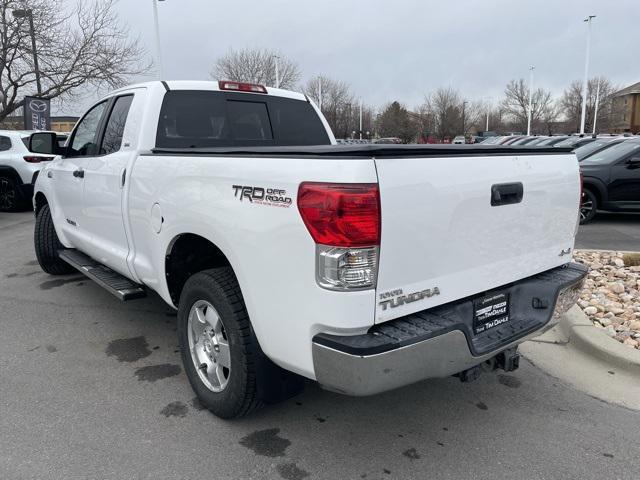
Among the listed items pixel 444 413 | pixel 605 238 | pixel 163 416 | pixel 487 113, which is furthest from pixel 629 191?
pixel 487 113

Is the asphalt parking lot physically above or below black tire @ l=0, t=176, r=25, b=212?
below

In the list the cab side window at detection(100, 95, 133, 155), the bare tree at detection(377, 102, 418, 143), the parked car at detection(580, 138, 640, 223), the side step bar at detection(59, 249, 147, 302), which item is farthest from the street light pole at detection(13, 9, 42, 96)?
the bare tree at detection(377, 102, 418, 143)

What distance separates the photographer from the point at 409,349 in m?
2.18

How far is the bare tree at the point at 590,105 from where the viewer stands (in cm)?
6931

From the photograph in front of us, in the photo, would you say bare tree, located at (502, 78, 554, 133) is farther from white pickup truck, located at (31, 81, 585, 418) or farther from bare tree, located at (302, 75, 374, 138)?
white pickup truck, located at (31, 81, 585, 418)

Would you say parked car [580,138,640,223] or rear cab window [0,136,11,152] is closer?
parked car [580,138,640,223]

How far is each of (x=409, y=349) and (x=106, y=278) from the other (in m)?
2.93

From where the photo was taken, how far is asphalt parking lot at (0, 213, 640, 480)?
263 centimetres

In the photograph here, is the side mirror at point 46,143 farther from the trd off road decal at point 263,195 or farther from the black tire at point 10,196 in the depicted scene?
the black tire at point 10,196

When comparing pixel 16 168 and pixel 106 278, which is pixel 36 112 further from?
pixel 106 278

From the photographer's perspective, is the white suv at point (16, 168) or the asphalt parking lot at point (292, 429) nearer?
the asphalt parking lot at point (292, 429)

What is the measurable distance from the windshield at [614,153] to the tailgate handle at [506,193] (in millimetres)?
8116

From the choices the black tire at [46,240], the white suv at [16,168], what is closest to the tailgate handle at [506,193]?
the black tire at [46,240]

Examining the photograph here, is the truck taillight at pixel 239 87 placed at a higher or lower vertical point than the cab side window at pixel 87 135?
higher
